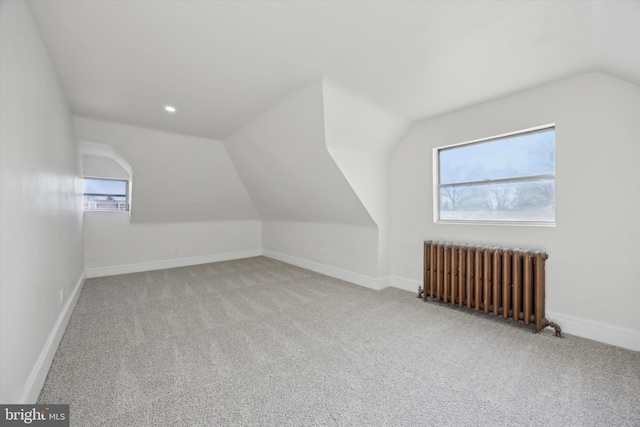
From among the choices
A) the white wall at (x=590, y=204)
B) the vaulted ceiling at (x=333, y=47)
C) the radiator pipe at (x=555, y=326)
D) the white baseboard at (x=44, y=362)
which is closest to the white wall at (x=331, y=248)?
the white wall at (x=590, y=204)

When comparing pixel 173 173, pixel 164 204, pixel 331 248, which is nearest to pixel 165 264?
pixel 164 204

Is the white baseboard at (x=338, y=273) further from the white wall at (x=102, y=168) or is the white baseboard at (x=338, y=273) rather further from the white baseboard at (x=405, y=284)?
the white wall at (x=102, y=168)

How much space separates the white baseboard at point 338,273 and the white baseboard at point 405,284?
10 cm

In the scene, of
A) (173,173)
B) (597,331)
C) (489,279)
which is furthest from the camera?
(173,173)

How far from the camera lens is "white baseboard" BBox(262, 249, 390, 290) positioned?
3.78 metres

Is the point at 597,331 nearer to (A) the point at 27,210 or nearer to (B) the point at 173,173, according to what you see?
(A) the point at 27,210

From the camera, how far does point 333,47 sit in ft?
6.28

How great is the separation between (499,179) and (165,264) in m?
5.87

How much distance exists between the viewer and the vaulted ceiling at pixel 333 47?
154 cm

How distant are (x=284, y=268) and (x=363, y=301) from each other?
87.4 inches

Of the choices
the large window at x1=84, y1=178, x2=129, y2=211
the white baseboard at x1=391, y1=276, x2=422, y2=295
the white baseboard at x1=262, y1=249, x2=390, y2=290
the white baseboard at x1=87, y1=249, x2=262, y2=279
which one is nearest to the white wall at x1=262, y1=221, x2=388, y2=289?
the white baseboard at x1=262, y1=249, x2=390, y2=290

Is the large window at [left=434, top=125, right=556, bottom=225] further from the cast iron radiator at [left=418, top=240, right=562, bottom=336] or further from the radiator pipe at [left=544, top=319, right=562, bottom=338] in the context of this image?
the radiator pipe at [left=544, top=319, right=562, bottom=338]

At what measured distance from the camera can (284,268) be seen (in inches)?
201

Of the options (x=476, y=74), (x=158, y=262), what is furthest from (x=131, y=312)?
(x=476, y=74)
